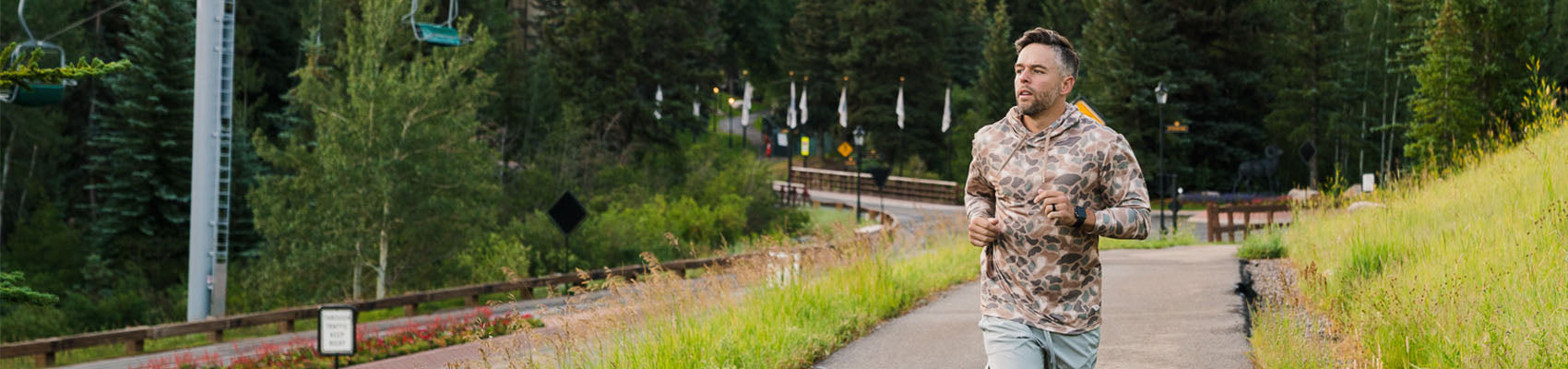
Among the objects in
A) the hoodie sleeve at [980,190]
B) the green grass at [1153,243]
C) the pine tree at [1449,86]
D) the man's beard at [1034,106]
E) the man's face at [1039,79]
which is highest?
the pine tree at [1449,86]

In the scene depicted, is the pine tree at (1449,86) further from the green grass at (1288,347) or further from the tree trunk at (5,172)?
the tree trunk at (5,172)

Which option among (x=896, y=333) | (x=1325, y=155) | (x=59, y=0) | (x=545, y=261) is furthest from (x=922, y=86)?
(x=896, y=333)

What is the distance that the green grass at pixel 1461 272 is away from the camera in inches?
232

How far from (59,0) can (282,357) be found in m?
38.6

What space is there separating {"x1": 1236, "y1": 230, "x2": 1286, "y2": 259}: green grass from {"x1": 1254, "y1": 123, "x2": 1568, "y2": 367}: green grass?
11.1 feet

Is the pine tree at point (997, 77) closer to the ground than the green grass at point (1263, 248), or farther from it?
farther from it

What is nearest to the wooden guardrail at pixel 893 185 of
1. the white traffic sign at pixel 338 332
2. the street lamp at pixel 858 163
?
the street lamp at pixel 858 163

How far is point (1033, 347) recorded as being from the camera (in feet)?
13.6

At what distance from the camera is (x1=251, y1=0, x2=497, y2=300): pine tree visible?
1256 inches

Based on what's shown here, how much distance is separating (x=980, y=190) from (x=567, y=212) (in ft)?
79.0

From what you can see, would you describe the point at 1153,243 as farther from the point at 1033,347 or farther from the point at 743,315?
the point at 1033,347

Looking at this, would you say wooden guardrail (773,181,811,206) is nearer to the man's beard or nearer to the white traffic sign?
the white traffic sign

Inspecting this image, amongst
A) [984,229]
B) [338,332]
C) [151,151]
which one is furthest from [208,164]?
[151,151]

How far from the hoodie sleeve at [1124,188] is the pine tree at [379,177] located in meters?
29.6
